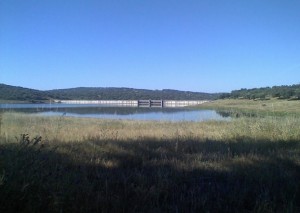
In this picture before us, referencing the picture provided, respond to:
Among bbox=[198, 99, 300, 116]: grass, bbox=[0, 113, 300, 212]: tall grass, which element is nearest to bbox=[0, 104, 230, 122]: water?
bbox=[0, 113, 300, 212]: tall grass

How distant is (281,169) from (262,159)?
697 mm

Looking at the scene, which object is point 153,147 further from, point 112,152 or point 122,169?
point 122,169

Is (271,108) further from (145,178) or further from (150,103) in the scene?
(150,103)

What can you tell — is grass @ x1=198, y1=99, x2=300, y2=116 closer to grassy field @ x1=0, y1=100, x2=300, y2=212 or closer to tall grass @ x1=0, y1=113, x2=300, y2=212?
tall grass @ x1=0, y1=113, x2=300, y2=212

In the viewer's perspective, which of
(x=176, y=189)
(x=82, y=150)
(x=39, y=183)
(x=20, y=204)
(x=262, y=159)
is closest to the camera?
(x=20, y=204)

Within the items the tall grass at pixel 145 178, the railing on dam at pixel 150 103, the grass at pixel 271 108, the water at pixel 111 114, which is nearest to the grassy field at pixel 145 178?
the tall grass at pixel 145 178

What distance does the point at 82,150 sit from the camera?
577 cm

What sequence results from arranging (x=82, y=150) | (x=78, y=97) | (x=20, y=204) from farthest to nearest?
(x=78, y=97), (x=82, y=150), (x=20, y=204)

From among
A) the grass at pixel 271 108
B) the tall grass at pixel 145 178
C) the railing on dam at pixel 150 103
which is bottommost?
the railing on dam at pixel 150 103

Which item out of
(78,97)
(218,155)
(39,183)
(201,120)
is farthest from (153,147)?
(78,97)

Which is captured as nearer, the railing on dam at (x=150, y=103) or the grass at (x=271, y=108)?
the grass at (x=271, y=108)

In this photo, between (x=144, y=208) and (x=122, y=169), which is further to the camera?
(x=122, y=169)

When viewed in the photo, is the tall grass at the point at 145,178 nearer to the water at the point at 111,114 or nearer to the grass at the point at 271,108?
the water at the point at 111,114

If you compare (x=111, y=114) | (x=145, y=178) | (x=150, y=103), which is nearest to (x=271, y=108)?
(x=111, y=114)
